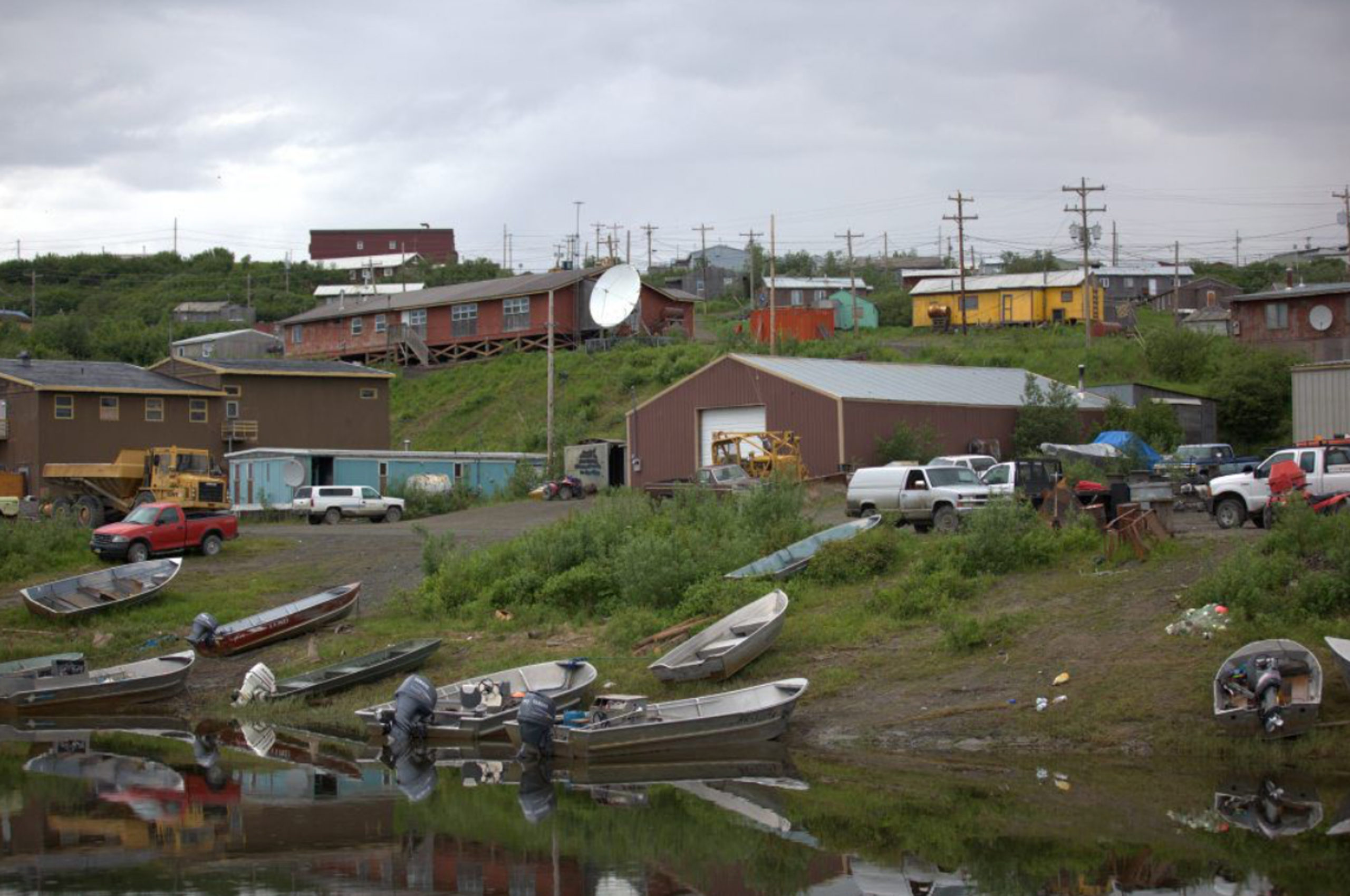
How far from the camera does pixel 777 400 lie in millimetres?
46562

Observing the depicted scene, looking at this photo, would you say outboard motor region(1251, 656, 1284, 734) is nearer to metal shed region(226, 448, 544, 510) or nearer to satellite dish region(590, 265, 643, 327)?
metal shed region(226, 448, 544, 510)

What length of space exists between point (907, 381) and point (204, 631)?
2768 cm

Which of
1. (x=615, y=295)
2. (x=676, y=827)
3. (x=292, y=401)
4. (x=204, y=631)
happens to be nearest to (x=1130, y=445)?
(x=615, y=295)

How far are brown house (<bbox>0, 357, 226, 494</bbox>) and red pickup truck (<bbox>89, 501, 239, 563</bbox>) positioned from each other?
1554cm

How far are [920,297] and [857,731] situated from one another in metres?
67.4

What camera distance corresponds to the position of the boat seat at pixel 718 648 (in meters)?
23.9

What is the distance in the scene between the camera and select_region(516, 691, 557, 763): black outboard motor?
21.7 metres

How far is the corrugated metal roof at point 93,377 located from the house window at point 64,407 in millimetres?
479

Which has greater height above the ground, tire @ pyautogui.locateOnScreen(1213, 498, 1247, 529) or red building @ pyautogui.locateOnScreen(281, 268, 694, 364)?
red building @ pyautogui.locateOnScreen(281, 268, 694, 364)

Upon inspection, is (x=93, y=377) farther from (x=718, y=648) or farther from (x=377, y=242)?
(x=377, y=242)

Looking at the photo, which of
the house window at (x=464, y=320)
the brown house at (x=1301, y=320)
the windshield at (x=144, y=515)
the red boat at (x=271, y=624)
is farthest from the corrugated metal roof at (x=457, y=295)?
the red boat at (x=271, y=624)

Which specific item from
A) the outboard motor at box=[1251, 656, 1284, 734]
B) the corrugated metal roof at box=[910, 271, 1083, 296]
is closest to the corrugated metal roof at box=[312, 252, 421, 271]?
the corrugated metal roof at box=[910, 271, 1083, 296]

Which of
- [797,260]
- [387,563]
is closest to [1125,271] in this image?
[797,260]

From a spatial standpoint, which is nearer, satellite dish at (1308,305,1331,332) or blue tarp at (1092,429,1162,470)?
blue tarp at (1092,429,1162,470)
